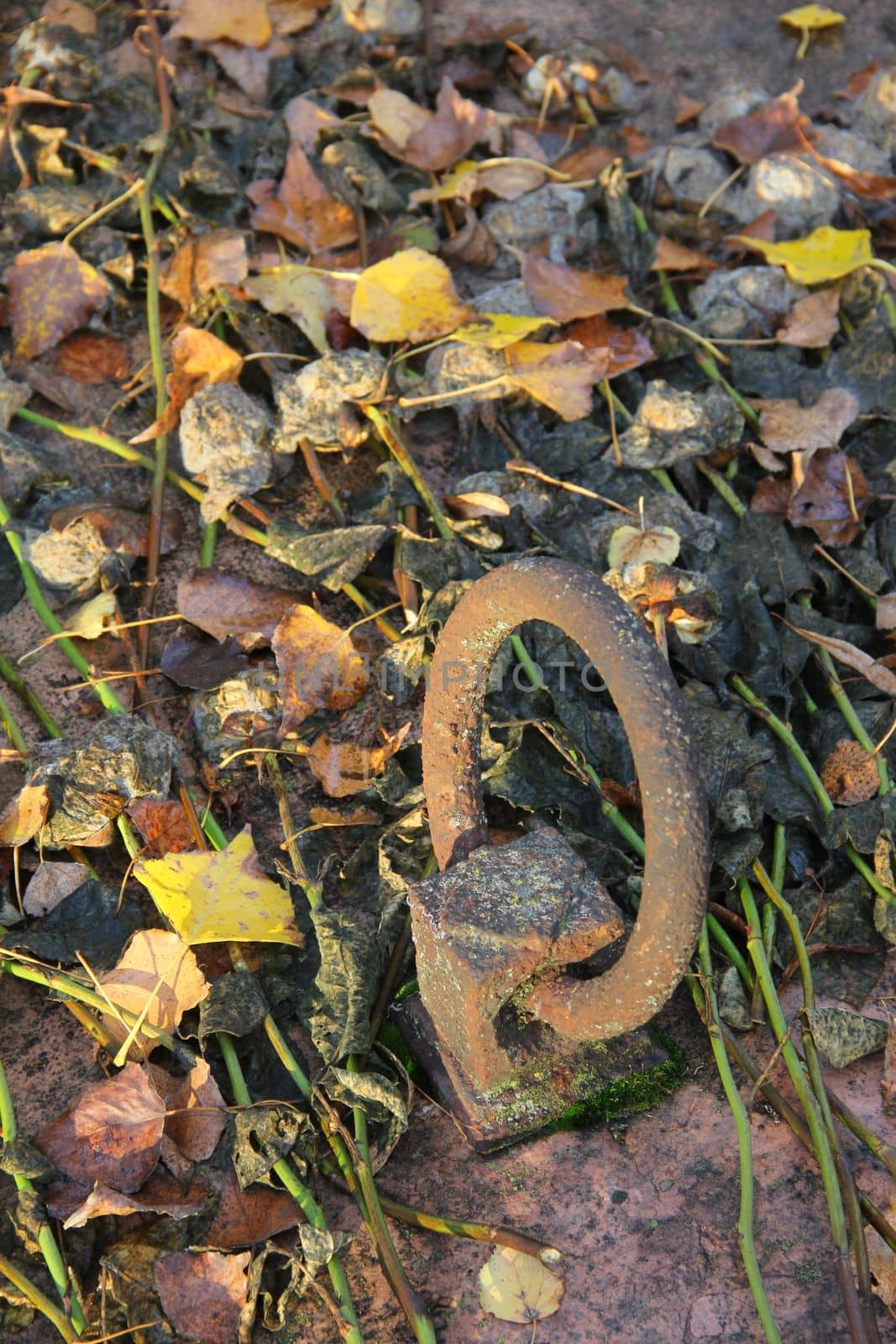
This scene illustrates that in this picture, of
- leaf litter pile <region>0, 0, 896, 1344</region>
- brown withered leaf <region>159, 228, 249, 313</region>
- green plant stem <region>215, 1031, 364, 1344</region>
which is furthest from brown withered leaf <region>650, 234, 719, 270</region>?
green plant stem <region>215, 1031, 364, 1344</region>

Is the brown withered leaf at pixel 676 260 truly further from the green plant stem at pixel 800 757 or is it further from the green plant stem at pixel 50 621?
the green plant stem at pixel 50 621

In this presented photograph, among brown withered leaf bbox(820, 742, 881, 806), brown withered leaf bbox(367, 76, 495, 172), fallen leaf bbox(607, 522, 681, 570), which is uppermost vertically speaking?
brown withered leaf bbox(367, 76, 495, 172)

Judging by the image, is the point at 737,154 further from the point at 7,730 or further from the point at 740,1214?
the point at 740,1214

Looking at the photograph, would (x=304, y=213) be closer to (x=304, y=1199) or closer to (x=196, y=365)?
(x=196, y=365)

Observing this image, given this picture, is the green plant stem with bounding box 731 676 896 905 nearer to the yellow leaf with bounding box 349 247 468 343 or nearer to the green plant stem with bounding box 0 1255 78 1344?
the yellow leaf with bounding box 349 247 468 343

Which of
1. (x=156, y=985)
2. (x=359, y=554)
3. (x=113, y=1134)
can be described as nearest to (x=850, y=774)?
(x=359, y=554)

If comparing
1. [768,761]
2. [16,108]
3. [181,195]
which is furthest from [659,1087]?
[16,108]

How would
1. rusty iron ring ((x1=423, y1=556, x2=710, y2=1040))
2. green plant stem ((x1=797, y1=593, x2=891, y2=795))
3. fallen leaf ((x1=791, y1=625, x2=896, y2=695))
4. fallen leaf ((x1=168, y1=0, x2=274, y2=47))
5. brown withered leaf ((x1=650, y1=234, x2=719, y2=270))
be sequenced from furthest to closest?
fallen leaf ((x1=168, y1=0, x2=274, y2=47))
brown withered leaf ((x1=650, y1=234, x2=719, y2=270))
fallen leaf ((x1=791, y1=625, x2=896, y2=695))
green plant stem ((x1=797, y1=593, x2=891, y2=795))
rusty iron ring ((x1=423, y1=556, x2=710, y2=1040))
